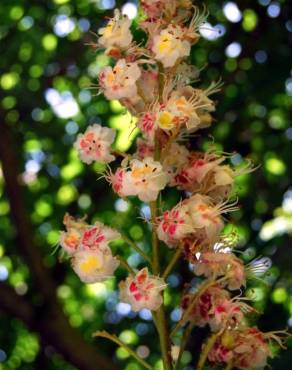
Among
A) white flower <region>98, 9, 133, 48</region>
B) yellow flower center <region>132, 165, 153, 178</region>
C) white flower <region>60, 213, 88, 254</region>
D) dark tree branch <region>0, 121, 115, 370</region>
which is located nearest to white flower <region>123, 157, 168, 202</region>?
yellow flower center <region>132, 165, 153, 178</region>

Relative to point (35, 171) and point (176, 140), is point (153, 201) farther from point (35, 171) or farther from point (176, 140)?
point (35, 171)

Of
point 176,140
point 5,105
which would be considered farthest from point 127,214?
point 176,140

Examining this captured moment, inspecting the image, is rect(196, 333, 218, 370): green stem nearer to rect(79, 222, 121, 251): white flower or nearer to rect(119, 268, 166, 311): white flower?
rect(119, 268, 166, 311): white flower

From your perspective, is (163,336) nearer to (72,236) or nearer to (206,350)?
(206,350)

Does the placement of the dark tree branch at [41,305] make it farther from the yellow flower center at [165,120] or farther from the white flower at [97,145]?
the yellow flower center at [165,120]

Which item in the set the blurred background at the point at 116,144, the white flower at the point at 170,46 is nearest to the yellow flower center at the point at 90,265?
the white flower at the point at 170,46
